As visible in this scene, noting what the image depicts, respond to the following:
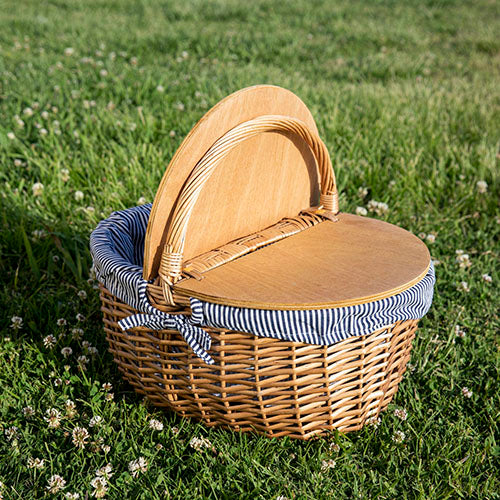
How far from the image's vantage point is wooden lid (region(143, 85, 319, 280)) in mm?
1567

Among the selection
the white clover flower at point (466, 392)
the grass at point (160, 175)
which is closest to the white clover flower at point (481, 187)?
the grass at point (160, 175)

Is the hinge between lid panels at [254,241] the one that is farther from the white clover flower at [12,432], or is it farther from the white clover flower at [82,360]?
the white clover flower at [12,432]

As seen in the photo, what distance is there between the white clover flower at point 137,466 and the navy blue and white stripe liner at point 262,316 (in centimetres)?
33

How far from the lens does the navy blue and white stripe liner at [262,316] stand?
147 centimetres

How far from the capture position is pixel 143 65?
5.09 m

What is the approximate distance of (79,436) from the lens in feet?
5.47

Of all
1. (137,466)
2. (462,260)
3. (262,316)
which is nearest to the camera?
(262,316)

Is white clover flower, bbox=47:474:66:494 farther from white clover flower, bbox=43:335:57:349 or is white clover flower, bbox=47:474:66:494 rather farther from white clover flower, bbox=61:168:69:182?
white clover flower, bbox=61:168:69:182

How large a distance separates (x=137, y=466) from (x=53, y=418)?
0.31 m

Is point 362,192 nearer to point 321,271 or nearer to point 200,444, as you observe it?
point 321,271

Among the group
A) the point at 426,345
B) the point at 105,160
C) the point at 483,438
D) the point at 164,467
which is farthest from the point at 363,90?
the point at 164,467

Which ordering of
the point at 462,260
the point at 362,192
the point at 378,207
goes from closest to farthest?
the point at 462,260
the point at 378,207
the point at 362,192

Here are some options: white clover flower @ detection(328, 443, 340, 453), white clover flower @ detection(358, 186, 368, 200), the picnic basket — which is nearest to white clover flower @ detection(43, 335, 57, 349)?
the picnic basket

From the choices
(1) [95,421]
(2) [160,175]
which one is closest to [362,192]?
(2) [160,175]
